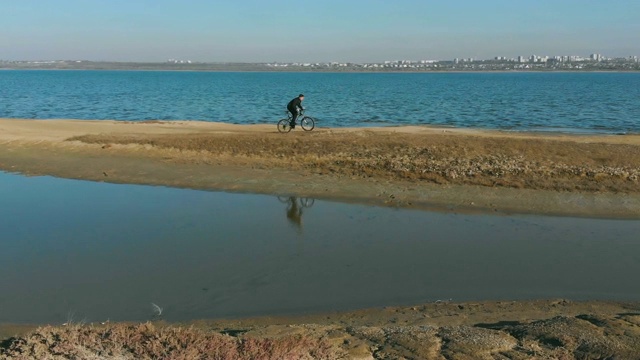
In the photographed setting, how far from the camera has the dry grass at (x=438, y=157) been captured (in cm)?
1639

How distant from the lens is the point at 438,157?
1855 cm

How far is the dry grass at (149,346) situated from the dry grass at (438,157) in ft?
36.2

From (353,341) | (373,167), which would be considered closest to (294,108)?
(373,167)

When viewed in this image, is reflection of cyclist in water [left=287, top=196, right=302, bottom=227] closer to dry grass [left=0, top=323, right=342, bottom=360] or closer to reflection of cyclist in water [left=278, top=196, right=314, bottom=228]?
reflection of cyclist in water [left=278, top=196, right=314, bottom=228]

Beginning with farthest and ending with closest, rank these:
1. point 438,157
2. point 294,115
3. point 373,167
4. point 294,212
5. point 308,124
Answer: point 308,124 < point 294,115 < point 438,157 < point 373,167 < point 294,212

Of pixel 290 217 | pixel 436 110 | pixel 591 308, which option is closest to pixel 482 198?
pixel 290 217

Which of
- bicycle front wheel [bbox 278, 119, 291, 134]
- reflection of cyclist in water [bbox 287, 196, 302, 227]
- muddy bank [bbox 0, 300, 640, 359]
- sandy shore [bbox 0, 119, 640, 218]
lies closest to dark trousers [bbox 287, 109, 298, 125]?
bicycle front wheel [bbox 278, 119, 291, 134]

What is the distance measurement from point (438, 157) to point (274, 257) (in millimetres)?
9165

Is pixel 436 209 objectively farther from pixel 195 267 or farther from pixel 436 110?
pixel 436 110

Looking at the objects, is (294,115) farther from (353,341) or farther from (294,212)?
(353,341)

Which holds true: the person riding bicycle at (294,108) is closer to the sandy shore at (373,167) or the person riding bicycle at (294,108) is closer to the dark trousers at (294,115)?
the dark trousers at (294,115)

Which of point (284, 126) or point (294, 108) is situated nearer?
point (294, 108)

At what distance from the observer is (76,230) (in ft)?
40.2

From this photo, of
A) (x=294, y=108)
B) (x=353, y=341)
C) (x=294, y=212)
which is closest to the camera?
(x=353, y=341)
